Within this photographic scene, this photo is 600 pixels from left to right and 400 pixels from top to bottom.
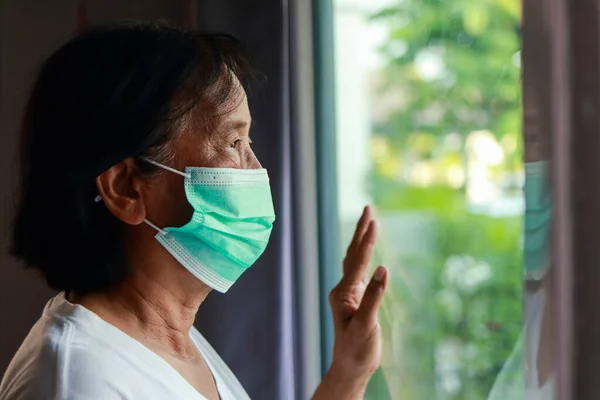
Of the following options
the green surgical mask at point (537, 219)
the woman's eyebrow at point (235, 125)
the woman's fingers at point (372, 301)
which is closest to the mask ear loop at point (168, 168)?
the woman's eyebrow at point (235, 125)

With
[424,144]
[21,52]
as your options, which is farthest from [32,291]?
[424,144]

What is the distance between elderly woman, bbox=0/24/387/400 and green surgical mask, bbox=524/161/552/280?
9.4 inches

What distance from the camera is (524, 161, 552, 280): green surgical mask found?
3.33 feet

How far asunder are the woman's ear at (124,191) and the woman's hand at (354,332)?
40 cm

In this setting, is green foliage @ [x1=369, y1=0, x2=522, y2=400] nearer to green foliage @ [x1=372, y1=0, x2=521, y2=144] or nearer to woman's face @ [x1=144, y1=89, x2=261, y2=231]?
green foliage @ [x1=372, y1=0, x2=521, y2=144]

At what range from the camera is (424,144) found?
4.81ft

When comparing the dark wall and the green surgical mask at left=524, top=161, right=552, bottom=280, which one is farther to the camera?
the dark wall

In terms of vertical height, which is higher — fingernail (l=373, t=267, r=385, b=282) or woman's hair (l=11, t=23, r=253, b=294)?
woman's hair (l=11, t=23, r=253, b=294)

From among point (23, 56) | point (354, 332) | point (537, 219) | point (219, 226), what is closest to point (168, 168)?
point (219, 226)

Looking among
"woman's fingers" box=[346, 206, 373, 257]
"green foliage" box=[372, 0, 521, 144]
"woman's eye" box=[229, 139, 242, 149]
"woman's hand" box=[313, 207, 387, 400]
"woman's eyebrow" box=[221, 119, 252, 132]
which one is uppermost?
"green foliage" box=[372, 0, 521, 144]

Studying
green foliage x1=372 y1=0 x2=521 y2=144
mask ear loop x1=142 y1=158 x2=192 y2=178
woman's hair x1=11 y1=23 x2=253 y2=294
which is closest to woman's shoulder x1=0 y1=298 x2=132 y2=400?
woman's hair x1=11 y1=23 x2=253 y2=294

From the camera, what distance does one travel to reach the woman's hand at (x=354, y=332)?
123 centimetres

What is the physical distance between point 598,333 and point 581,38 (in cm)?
42

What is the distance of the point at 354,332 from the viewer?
123 cm
